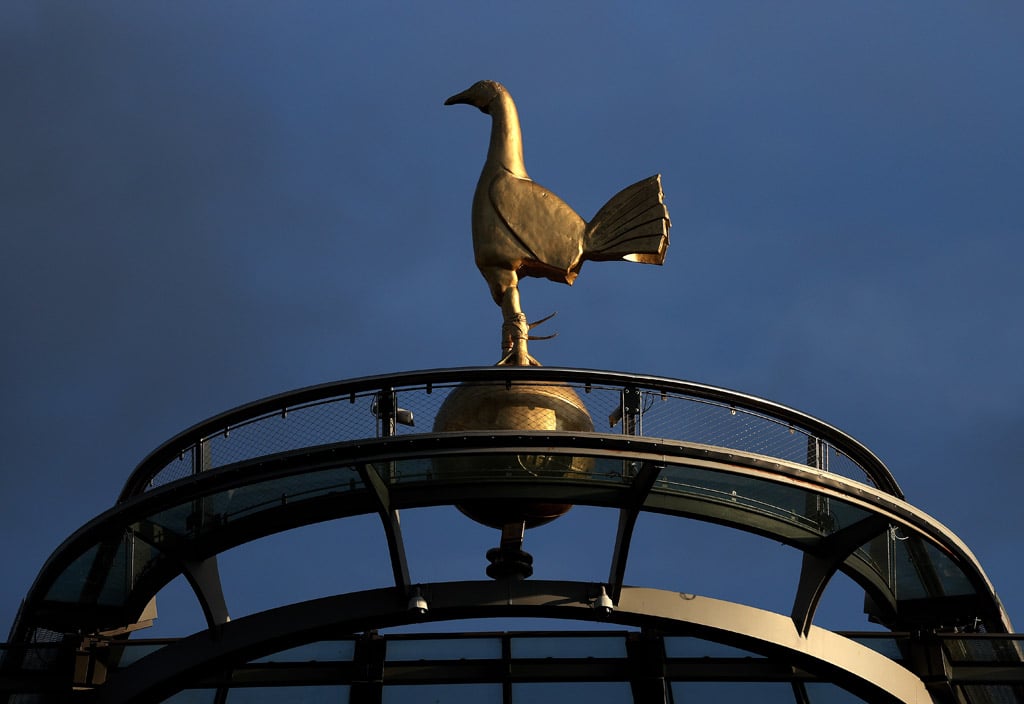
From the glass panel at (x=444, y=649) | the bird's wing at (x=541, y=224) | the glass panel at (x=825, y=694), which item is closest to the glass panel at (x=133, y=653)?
the glass panel at (x=444, y=649)

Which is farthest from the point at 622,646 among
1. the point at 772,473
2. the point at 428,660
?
the point at 772,473

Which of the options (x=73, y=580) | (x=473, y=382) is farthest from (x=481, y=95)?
(x=73, y=580)

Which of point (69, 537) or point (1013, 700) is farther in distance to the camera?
point (1013, 700)

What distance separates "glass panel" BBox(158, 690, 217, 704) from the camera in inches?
1109

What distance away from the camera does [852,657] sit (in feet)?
79.4

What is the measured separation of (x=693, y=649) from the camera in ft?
91.4

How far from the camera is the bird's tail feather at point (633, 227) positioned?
1056 inches

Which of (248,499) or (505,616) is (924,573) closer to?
(505,616)

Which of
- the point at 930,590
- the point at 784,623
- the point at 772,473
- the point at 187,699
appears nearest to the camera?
the point at 772,473

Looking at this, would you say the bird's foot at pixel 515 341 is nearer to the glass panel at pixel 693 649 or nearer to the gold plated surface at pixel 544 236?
the gold plated surface at pixel 544 236

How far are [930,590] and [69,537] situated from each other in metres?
11.9

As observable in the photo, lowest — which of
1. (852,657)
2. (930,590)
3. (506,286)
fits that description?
(852,657)

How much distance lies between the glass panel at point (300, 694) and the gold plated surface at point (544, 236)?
565cm

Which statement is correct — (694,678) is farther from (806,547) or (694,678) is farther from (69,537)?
(69,537)
